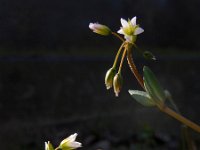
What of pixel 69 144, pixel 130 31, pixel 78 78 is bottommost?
pixel 69 144

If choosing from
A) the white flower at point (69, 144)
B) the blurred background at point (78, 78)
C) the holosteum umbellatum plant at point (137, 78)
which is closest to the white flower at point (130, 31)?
the holosteum umbellatum plant at point (137, 78)

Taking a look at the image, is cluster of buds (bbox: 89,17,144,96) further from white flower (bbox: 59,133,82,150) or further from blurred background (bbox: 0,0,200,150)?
blurred background (bbox: 0,0,200,150)

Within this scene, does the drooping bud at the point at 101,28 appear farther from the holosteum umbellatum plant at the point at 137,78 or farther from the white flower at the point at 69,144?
the white flower at the point at 69,144

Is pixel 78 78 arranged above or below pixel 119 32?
above

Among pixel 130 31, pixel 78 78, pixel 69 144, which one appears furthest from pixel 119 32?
pixel 78 78

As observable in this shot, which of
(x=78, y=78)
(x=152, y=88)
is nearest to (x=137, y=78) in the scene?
(x=152, y=88)

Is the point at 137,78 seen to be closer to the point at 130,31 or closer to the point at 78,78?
Answer: the point at 130,31

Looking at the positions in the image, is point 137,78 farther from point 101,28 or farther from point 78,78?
point 78,78

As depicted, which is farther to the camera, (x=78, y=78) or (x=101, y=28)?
(x=78, y=78)
